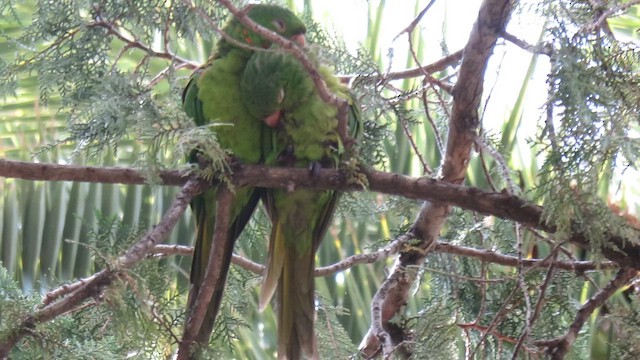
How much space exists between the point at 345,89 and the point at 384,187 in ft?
1.37

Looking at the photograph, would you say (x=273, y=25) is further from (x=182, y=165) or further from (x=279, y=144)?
(x=182, y=165)

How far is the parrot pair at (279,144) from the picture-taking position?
1.80 m

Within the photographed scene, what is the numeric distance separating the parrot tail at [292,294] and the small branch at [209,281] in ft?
0.97

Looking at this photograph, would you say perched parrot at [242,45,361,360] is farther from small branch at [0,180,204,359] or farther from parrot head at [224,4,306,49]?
small branch at [0,180,204,359]

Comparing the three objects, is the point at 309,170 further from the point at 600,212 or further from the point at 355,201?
the point at 600,212

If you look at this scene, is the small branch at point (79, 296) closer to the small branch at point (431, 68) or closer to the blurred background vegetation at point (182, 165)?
the blurred background vegetation at point (182, 165)

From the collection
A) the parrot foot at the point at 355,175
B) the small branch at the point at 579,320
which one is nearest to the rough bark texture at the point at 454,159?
the parrot foot at the point at 355,175

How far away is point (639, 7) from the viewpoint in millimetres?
2619

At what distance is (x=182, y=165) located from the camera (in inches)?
59.2

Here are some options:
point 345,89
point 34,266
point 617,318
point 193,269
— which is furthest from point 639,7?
point 34,266

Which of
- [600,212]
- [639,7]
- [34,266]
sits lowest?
[34,266]

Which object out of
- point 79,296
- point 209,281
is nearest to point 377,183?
point 209,281

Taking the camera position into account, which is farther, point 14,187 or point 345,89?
point 14,187

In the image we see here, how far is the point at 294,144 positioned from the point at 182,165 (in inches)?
15.9
